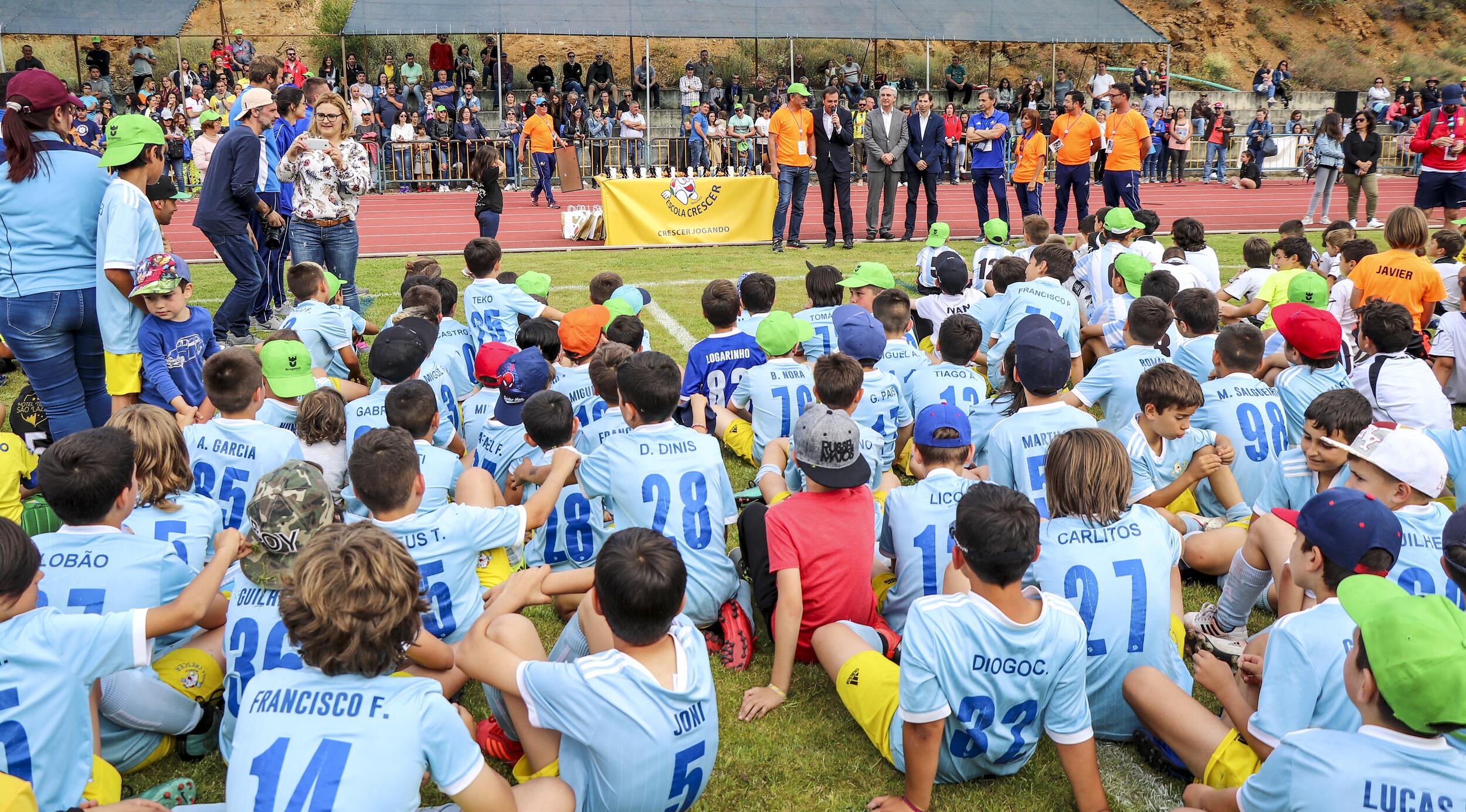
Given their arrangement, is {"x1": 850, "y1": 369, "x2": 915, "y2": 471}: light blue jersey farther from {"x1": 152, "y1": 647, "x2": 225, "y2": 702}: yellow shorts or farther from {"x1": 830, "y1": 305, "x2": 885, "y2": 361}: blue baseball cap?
{"x1": 152, "y1": 647, "x2": 225, "y2": 702}: yellow shorts

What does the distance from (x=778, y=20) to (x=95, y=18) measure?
611 inches

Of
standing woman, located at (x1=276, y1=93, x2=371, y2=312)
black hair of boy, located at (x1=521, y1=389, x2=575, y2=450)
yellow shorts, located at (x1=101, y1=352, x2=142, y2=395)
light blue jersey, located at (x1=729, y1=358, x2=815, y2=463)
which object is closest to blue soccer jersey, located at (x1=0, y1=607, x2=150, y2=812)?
black hair of boy, located at (x1=521, y1=389, x2=575, y2=450)

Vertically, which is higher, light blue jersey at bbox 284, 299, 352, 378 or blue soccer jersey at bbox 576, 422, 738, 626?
light blue jersey at bbox 284, 299, 352, 378

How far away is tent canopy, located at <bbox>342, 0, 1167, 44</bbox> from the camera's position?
22.9 meters

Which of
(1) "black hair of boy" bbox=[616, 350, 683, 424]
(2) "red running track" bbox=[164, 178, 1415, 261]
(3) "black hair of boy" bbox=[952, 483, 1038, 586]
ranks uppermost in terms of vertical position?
(2) "red running track" bbox=[164, 178, 1415, 261]

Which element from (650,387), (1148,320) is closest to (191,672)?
(650,387)

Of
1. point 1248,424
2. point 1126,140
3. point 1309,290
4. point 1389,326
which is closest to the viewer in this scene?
point 1248,424

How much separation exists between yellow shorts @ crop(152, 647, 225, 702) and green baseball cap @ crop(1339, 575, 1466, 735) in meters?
3.52

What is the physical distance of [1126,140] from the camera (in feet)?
42.8

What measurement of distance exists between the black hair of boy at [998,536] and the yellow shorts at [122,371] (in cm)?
473

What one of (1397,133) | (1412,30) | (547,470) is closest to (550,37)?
(1397,133)

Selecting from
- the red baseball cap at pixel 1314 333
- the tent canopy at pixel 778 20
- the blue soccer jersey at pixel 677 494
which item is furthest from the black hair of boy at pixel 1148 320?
the tent canopy at pixel 778 20

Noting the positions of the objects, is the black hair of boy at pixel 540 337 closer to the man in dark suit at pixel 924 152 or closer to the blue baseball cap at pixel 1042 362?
the blue baseball cap at pixel 1042 362

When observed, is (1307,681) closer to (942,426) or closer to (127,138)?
(942,426)
